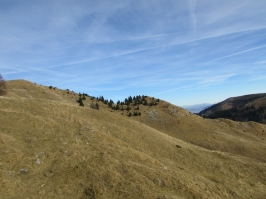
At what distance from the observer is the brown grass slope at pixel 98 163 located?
2177 cm

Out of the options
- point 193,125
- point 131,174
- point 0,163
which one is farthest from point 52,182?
point 193,125

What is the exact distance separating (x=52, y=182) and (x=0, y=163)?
6.05 metres

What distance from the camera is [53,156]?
2583 cm

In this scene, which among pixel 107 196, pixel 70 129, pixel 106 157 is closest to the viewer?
pixel 107 196

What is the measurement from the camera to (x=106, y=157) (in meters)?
27.5

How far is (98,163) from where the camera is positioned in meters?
26.0

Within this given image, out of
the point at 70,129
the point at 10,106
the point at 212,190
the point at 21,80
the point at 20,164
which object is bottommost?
the point at 212,190

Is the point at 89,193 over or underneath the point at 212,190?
over

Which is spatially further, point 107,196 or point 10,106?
point 10,106

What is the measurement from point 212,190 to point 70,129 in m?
23.7

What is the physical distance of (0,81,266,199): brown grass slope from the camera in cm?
2177

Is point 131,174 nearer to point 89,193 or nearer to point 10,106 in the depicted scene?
point 89,193

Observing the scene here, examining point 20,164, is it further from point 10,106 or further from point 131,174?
point 10,106

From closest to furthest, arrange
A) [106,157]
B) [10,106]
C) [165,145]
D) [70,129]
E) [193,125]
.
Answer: [106,157] < [70,129] < [10,106] < [165,145] < [193,125]
